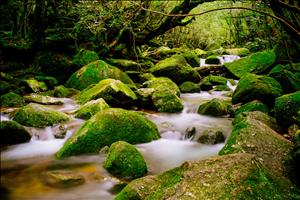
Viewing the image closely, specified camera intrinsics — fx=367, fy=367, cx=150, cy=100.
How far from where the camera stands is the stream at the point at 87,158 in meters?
4.94

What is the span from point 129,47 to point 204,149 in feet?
30.5

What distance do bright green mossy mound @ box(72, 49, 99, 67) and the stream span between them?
4391mm

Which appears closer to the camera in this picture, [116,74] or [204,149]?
[204,149]

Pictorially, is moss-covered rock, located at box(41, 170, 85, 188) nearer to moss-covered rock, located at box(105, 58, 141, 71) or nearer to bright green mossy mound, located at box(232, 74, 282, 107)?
bright green mossy mound, located at box(232, 74, 282, 107)

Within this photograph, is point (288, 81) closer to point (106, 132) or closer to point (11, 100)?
point (106, 132)

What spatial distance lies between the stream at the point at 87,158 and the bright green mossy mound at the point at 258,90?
2.96 feet

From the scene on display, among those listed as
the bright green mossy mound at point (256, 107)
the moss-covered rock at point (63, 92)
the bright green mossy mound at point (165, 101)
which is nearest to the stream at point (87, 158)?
the bright green mossy mound at point (165, 101)

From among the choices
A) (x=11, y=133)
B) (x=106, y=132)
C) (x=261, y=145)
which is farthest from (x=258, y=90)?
(x=11, y=133)

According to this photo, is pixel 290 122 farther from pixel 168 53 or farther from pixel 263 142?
pixel 168 53

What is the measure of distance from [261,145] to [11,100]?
6836 mm

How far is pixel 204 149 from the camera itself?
22.3 feet

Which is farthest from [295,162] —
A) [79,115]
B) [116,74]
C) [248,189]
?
[116,74]

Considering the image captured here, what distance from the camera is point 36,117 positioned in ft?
24.6

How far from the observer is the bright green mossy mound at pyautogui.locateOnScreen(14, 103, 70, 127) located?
7441mm
